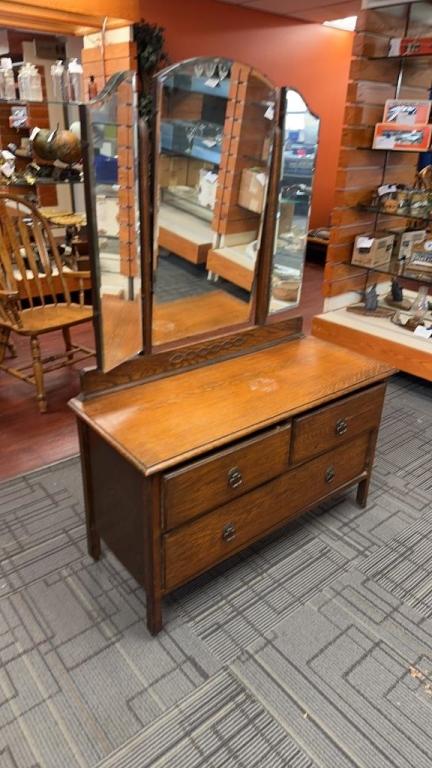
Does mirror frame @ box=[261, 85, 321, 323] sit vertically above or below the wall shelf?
above

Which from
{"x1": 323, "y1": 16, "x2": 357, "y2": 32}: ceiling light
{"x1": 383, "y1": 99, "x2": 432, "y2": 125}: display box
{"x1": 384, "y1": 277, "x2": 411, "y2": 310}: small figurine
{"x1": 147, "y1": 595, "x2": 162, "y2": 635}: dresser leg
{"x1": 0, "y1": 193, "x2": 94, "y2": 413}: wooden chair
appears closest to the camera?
{"x1": 147, "y1": 595, "x2": 162, "y2": 635}: dresser leg

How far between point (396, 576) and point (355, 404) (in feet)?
2.02

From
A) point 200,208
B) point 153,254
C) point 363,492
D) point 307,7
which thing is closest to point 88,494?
point 153,254

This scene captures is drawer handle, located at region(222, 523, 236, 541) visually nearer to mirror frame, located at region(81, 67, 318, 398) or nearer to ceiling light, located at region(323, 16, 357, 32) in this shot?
mirror frame, located at region(81, 67, 318, 398)

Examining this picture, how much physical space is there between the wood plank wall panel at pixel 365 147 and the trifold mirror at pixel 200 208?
49.5 inches

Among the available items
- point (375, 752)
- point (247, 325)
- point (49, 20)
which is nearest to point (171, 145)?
point (247, 325)

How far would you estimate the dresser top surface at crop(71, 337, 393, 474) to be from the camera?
4.69ft

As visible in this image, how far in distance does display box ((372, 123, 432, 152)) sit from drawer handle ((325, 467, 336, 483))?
193 centimetres

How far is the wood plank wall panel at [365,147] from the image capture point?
290 centimetres

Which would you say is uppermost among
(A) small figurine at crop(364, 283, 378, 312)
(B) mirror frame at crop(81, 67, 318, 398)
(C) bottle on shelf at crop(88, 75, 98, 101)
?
(C) bottle on shelf at crop(88, 75, 98, 101)

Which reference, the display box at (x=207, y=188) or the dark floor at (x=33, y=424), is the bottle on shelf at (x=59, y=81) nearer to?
the dark floor at (x=33, y=424)

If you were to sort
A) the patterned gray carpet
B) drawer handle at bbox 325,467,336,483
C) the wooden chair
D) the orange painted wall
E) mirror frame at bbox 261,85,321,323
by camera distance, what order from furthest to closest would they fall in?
the orange painted wall
the wooden chair
drawer handle at bbox 325,467,336,483
mirror frame at bbox 261,85,321,323
the patterned gray carpet

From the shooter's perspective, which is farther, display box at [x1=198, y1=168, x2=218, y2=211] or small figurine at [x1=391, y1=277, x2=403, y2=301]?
small figurine at [x1=391, y1=277, x2=403, y2=301]

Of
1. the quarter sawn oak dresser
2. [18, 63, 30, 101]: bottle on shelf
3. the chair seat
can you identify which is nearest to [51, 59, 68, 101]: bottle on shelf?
[18, 63, 30, 101]: bottle on shelf
